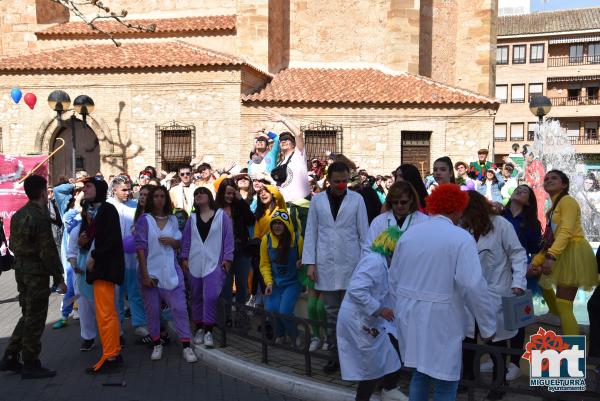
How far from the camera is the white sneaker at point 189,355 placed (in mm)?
6664

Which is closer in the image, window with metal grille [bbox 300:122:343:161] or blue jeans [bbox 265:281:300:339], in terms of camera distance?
blue jeans [bbox 265:281:300:339]

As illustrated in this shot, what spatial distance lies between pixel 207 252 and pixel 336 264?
159 centimetres

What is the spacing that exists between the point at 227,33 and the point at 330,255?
20570mm

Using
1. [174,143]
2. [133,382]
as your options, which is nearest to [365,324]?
[133,382]

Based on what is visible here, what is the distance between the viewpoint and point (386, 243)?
433 centimetres

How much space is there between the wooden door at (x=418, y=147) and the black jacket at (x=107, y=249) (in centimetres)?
1803

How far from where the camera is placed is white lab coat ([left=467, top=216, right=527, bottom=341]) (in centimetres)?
506

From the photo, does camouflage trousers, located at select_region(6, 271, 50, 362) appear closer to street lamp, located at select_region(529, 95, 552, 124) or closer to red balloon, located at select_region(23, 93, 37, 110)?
street lamp, located at select_region(529, 95, 552, 124)

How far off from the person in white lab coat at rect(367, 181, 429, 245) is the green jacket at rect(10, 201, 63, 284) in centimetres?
324

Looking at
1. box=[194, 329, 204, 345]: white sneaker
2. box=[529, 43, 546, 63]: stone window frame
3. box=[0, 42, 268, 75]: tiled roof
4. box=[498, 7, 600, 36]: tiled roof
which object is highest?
box=[498, 7, 600, 36]: tiled roof

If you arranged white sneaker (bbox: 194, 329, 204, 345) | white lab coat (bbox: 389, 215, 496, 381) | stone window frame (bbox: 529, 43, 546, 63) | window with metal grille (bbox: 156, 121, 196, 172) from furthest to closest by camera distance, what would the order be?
stone window frame (bbox: 529, 43, 546, 63)
window with metal grille (bbox: 156, 121, 196, 172)
white sneaker (bbox: 194, 329, 204, 345)
white lab coat (bbox: 389, 215, 496, 381)

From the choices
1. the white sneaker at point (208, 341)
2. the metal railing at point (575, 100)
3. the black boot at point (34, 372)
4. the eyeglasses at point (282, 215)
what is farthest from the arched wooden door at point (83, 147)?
the metal railing at point (575, 100)

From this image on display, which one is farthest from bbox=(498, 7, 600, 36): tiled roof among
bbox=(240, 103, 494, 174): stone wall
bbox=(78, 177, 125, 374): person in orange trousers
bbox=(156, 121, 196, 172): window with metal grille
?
bbox=(78, 177, 125, 374): person in orange trousers

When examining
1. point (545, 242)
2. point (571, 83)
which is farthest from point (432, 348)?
point (571, 83)
